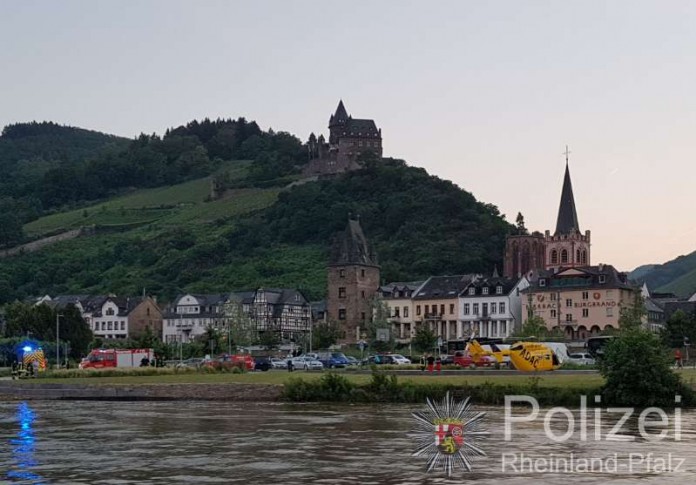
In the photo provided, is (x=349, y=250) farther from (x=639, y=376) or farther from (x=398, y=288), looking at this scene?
(x=639, y=376)

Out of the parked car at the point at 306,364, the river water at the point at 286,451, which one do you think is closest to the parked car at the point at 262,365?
the parked car at the point at 306,364

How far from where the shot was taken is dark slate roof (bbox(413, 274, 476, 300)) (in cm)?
14025

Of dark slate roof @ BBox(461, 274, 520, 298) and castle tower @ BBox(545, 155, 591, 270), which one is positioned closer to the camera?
dark slate roof @ BBox(461, 274, 520, 298)

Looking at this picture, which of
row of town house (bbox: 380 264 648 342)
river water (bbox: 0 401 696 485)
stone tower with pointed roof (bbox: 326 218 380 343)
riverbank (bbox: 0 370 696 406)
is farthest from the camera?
stone tower with pointed roof (bbox: 326 218 380 343)

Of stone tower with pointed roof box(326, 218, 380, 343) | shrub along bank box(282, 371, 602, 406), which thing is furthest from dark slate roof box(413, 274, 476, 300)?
shrub along bank box(282, 371, 602, 406)

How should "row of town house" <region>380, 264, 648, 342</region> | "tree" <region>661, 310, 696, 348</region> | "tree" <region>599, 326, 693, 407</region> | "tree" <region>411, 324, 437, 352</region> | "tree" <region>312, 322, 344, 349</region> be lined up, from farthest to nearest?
"row of town house" <region>380, 264, 648, 342</region>
"tree" <region>312, 322, 344, 349</region>
"tree" <region>411, 324, 437, 352</region>
"tree" <region>661, 310, 696, 348</region>
"tree" <region>599, 326, 693, 407</region>

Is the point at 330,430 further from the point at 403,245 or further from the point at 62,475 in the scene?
the point at 403,245

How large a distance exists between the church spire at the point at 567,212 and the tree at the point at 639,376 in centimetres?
11305

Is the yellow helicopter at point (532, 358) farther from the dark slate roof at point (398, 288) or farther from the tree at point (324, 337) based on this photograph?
the dark slate roof at point (398, 288)

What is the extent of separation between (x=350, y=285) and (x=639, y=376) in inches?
3793

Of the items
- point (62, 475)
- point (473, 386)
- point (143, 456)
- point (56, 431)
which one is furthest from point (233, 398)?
point (62, 475)

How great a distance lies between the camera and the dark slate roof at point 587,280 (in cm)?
12950

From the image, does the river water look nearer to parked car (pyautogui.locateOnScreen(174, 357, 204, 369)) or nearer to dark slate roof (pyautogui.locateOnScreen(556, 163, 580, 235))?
parked car (pyautogui.locateOnScreen(174, 357, 204, 369))

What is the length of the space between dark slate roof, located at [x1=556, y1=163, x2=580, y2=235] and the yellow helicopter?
9334cm
